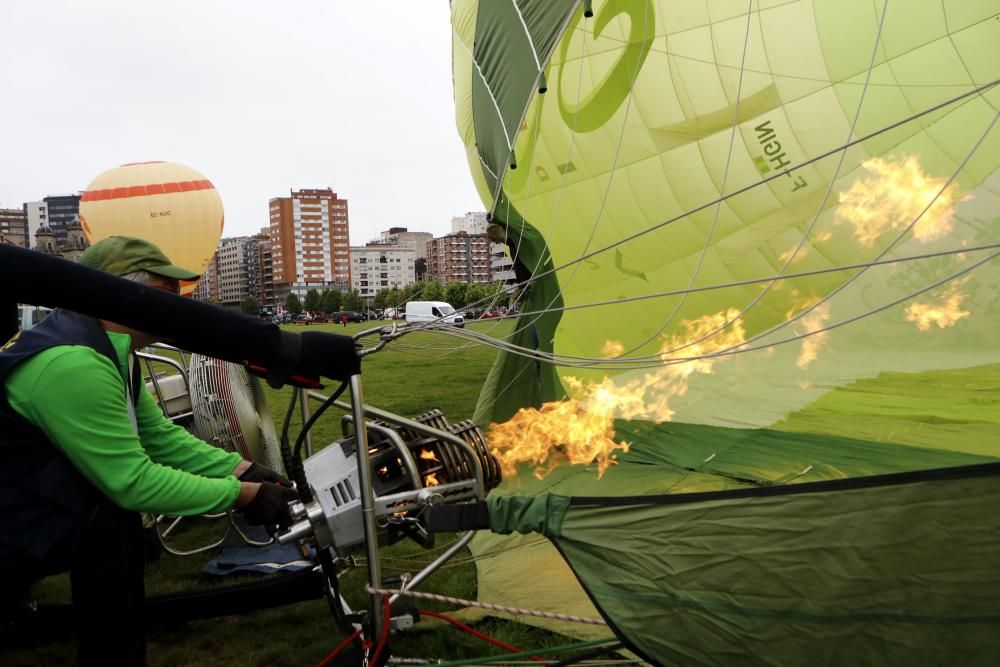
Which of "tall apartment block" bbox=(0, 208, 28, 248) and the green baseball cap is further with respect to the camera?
"tall apartment block" bbox=(0, 208, 28, 248)

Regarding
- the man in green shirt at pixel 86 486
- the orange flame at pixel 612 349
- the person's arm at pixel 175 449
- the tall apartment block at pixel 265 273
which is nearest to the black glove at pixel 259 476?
the person's arm at pixel 175 449

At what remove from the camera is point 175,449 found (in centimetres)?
223

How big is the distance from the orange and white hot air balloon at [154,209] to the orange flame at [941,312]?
9.92 meters

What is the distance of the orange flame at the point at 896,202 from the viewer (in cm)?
476

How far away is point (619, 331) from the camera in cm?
523

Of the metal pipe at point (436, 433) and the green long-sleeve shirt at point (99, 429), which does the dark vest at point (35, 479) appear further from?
the metal pipe at point (436, 433)

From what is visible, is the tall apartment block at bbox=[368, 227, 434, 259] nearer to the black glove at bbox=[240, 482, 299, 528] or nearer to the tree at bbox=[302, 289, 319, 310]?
the tree at bbox=[302, 289, 319, 310]

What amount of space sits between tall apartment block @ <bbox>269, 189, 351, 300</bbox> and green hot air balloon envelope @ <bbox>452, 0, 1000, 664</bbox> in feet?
301

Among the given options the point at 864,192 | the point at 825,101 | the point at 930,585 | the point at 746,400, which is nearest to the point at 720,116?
the point at 825,101

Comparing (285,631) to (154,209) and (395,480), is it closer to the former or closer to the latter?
(395,480)

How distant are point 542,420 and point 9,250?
2580 mm

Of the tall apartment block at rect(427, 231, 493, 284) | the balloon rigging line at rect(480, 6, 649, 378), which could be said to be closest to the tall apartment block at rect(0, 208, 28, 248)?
the tall apartment block at rect(427, 231, 493, 284)

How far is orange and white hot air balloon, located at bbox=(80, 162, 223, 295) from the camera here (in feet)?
38.5

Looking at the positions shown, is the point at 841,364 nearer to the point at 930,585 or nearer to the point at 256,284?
the point at 930,585
